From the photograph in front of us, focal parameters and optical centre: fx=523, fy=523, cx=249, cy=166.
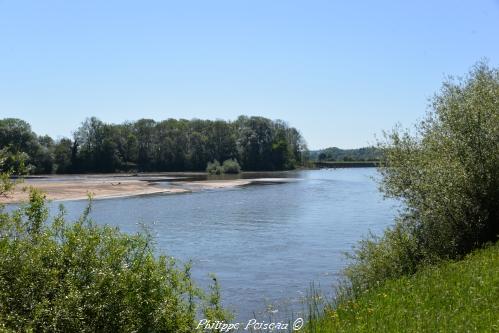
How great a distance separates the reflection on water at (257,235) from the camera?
1928cm

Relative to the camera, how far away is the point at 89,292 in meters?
8.16

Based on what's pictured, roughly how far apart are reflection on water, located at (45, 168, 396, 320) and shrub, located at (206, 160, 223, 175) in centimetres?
8137

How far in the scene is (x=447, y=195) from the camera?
51.8 ft

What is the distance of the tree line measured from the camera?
14762 centimetres

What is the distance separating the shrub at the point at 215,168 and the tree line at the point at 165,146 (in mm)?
10952

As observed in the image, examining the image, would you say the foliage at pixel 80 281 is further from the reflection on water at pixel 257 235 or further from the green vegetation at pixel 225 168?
the green vegetation at pixel 225 168

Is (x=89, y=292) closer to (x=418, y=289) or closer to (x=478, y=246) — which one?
(x=418, y=289)

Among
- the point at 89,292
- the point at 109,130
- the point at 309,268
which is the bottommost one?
the point at 309,268

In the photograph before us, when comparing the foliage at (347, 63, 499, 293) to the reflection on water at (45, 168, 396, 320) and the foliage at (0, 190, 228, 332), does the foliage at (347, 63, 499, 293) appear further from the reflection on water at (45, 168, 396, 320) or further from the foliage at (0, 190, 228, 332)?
the foliage at (0, 190, 228, 332)

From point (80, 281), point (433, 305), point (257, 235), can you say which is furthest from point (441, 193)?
point (257, 235)

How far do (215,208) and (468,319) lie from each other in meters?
41.5

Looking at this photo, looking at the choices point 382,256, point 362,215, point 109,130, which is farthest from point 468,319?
point 109,130

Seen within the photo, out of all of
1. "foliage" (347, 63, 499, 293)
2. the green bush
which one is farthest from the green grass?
the green bush

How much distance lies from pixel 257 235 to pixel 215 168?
364ft
